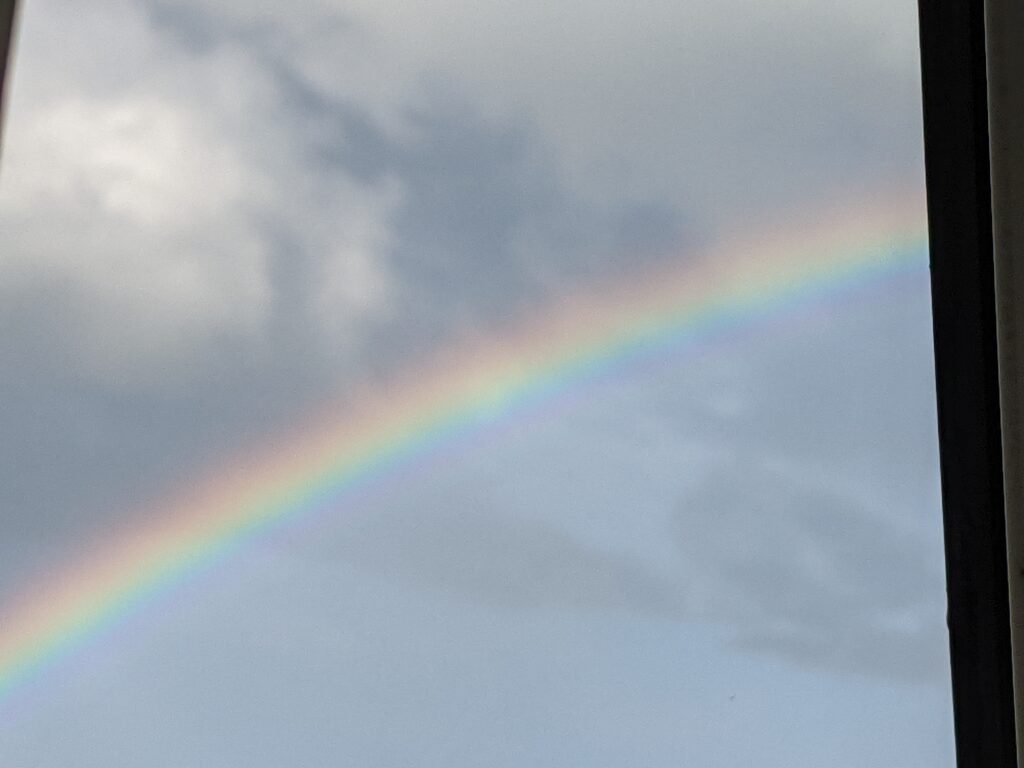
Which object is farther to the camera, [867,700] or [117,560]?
[117,560]

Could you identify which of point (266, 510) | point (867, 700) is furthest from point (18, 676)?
point (867, 700)

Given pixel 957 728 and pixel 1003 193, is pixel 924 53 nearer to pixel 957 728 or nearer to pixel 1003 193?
pixel 1003 193

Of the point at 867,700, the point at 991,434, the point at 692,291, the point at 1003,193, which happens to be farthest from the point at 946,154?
the point at 692,291

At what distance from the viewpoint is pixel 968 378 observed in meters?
0.71

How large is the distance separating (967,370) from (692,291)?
1195 millimetres

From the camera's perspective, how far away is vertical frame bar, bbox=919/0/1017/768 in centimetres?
67

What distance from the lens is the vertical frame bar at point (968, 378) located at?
0.67m

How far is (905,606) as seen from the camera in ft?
3.12

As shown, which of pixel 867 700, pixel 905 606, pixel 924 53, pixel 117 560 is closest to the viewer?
pixel 924 53

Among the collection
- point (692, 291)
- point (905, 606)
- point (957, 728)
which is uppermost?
point (692, 291)

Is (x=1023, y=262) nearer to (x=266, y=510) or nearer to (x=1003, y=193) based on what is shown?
(x=1003, y=193)

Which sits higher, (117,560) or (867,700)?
(117,560)

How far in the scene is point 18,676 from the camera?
121cm

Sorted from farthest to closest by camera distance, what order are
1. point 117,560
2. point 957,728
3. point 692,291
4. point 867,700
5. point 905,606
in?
point 692,291 < point 117,560 < point 867,700 < point 905,606 < point 957,728
